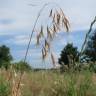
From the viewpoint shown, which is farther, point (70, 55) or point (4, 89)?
point (4, 89)

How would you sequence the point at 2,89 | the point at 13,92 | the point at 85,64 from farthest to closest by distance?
the point at 2,89 < the point at 85,64 < the point at 13,92

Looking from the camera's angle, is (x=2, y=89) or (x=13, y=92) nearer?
(x=13, y=92)

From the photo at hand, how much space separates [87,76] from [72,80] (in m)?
0.59

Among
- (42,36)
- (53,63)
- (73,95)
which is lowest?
(73,95)

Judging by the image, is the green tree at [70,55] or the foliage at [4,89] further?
the foliage at [4,89]

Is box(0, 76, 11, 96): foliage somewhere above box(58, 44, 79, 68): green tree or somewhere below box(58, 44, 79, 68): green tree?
below

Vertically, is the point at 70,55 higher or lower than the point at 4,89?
higher

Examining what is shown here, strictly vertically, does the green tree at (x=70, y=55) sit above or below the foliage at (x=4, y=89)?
above

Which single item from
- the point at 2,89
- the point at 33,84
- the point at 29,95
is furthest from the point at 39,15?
the point at 33,84

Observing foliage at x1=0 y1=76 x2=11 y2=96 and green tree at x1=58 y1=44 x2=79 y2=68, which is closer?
green tree at x1=58 y1=44 x2=79 y2=68

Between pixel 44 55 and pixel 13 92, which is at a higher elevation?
pixel 44 55

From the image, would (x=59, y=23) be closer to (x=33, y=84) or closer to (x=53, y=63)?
(x=53, y=63)

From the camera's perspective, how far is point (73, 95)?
110 inches

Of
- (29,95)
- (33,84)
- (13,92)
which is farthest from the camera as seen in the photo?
(33,84)
